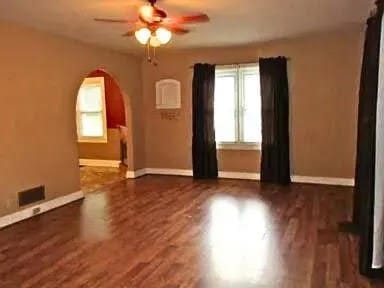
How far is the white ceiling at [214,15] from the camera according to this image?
387cm

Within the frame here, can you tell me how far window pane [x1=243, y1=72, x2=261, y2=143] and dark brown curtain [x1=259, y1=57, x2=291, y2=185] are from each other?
0.70ft

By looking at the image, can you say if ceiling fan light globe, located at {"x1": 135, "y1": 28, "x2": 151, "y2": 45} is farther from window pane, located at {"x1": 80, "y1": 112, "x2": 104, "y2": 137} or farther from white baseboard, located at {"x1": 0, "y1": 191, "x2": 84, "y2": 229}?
window pane, located at {"x1": 80, "y1": 112, "x2": 104, "y2": 137}

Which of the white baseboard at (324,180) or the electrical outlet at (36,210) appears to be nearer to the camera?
the electrical outlet at (36,210)

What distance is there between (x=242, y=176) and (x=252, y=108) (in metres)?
1.27

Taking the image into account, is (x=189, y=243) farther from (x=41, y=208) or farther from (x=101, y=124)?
(x=101, y=124)

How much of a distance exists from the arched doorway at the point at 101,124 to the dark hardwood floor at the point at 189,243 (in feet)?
9.57

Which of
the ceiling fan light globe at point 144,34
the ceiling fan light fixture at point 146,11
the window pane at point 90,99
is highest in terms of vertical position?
the ceiling fan light fixture at point 146,11

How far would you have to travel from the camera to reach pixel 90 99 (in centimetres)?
879

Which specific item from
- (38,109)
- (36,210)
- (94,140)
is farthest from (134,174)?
(38,109)

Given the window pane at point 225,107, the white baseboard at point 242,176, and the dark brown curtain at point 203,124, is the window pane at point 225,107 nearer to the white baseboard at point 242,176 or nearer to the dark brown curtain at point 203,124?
the dark brown curtain at point 203,124

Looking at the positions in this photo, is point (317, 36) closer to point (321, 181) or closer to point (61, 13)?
point (321, 181)

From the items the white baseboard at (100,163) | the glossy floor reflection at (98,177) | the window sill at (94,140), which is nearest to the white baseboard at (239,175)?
the glossy floor reflection at (98,177)

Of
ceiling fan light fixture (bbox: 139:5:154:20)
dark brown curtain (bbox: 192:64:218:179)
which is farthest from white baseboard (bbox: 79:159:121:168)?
ceiling fan light fixture (bbox: 139:5:154:20)

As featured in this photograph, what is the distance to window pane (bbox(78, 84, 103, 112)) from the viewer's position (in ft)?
28.4
